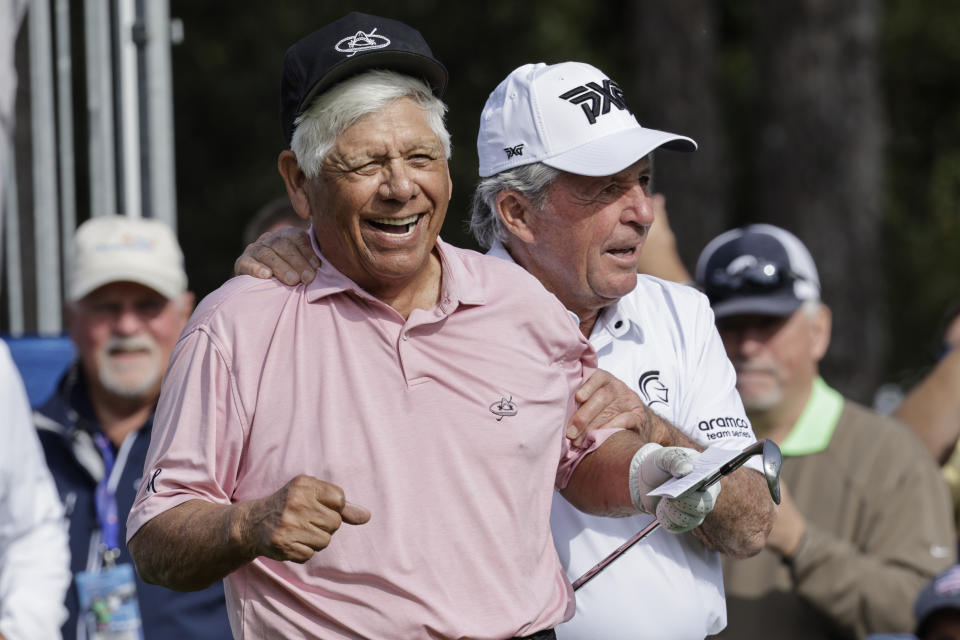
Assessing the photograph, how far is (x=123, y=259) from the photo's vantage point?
4.79 m

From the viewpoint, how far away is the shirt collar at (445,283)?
2.61m

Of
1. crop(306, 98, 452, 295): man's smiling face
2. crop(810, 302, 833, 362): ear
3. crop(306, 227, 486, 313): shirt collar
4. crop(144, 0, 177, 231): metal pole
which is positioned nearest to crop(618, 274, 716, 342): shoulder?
crop(306, 227, 486, 313): shirt collar

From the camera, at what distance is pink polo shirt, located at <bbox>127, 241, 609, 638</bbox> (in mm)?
2441

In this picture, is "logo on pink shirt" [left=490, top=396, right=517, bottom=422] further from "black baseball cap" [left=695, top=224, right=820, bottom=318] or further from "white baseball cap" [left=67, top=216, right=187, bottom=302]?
"white baseball cap" [left=67, top=216, right=187, bottom=302]

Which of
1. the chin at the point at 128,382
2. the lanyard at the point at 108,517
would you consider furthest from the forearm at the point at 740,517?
the chin at the point at 128,382

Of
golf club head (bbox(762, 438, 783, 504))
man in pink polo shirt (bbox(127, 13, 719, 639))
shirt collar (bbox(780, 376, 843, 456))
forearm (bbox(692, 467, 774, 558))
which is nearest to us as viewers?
man in pink polo shirt (bbox(127, 13, 719, 639))

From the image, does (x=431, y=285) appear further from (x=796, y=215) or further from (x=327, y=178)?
(x=796, y=215)

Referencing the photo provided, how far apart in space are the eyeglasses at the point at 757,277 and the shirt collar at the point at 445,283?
208 centimetres

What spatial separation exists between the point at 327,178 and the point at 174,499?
63cm

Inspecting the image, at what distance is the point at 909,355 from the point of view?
15531mm

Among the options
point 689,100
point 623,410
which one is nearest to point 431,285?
point 623,410

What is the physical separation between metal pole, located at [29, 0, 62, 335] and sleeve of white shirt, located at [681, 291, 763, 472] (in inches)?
128

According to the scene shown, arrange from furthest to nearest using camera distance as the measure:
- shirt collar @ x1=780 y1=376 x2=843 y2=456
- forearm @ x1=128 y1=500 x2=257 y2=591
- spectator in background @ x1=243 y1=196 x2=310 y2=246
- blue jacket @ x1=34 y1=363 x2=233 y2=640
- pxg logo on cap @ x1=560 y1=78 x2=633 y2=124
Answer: spectator in background @ x1=243 y1=196 x2=310 y2=246 < shirt collar @ x1=780 y1=376 x2=843 y2=456 < blue jacket @ x1=34 y1=363 x2=233 y2=640 < pxg logo on cap @ x1=560 y1=78 x2=633 y2=124 < forearm @ x1=128 y1=500 x2=257 y2=591

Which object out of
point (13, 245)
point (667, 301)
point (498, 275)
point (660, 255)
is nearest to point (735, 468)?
point (498, 275)
